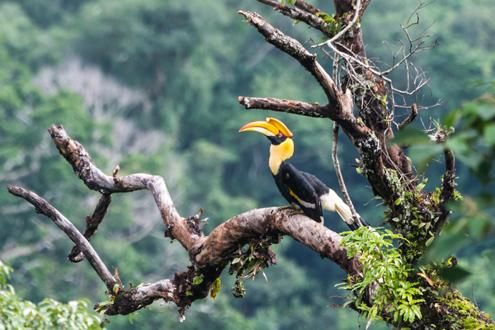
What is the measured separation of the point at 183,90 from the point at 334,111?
2536 centimetres

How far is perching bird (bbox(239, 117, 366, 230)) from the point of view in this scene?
16.0 ft

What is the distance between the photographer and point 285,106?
4188 mm

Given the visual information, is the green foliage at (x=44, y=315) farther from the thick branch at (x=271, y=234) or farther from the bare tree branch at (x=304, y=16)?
the bare tree branch at (x=304, y=16)

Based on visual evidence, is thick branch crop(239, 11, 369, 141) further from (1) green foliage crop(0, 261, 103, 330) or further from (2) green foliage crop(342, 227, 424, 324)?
(1) green foliage crop(0, 261, 103, 330)

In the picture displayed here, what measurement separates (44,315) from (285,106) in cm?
195

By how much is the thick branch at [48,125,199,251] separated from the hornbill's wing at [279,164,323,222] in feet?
1.38

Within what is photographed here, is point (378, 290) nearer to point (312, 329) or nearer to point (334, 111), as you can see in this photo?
point (334, 111)

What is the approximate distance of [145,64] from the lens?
29297 mm

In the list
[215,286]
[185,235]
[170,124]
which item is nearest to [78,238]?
[185,235]

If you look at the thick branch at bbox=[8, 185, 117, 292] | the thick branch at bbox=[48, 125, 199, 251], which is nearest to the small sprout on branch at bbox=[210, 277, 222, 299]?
the thick branch at bbox=[48, 125, 199, 251]

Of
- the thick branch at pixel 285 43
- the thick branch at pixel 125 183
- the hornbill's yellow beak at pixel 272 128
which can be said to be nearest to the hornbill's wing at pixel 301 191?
the hornbill's yellow beak at pixel 272 128

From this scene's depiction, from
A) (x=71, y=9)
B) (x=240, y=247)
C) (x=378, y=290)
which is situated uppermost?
(x=71, y=9)

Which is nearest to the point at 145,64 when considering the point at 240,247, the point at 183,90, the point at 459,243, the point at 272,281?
the point at 183,90

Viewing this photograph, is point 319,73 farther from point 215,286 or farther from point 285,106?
point 215,286
